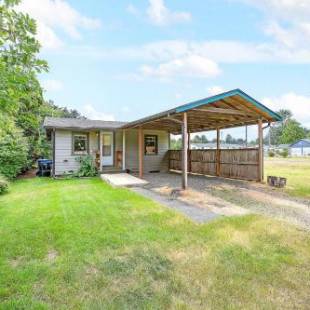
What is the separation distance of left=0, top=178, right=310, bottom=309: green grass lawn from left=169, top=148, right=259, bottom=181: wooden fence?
516 cm

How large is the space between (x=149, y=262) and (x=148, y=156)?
11.2 m

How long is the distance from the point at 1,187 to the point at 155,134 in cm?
863

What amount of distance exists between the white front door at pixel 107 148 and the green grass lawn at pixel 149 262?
7.97 metres

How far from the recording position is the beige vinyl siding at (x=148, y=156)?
537 inches

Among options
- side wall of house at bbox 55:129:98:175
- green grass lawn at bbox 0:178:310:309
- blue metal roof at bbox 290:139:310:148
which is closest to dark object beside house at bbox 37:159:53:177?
side wall of house at bbox 55:129:98:175

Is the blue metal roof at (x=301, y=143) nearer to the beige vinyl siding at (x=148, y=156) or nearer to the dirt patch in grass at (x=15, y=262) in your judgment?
the beige vinyl siding at (x=148, y=156)

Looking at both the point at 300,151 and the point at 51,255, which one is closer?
the point at 51,255

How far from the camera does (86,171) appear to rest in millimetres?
11672

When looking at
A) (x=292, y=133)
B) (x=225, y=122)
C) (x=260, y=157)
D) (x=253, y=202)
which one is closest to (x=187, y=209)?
(x=253, y=202)

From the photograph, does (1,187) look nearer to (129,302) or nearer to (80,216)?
(80,216)

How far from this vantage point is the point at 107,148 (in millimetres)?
13078

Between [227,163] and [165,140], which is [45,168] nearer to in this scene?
[165,140]

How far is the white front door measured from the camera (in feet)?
42.4

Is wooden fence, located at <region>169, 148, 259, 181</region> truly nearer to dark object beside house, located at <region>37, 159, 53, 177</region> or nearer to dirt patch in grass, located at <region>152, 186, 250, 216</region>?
dirt patch in grass, located at <region>152, 186, 250, 216</region>
